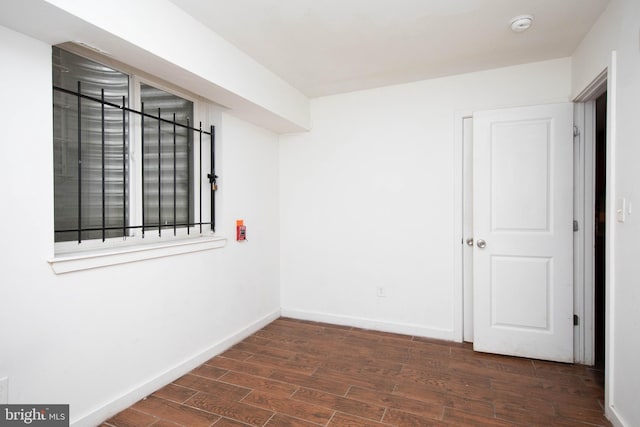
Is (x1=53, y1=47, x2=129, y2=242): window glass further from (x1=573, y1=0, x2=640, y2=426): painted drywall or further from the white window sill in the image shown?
(x1=573, y1=0, x2=640, y2=426): painted drywall

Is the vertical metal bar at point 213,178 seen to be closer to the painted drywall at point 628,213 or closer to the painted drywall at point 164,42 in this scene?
the painted drywall at point 164,42

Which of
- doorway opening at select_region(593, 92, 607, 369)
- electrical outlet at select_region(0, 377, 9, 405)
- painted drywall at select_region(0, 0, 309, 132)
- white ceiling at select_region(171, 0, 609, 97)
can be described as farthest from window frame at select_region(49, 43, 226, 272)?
doorway opening at select_region(593, 92, 607, 369)

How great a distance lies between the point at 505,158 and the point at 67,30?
10.3 ft

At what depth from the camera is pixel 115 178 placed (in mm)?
2248

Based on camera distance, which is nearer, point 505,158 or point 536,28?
point 536,28

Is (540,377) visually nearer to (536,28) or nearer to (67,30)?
(536,28)

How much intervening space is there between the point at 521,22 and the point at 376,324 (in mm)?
2858

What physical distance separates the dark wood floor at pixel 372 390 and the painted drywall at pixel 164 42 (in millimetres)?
2175

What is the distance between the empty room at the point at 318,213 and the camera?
1715 millimetres

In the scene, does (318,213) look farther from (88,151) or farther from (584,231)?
(584,231)

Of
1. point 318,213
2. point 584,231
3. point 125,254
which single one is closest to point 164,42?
point 125,254

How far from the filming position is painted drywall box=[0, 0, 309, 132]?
1.51 meters

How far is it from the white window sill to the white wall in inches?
51.6

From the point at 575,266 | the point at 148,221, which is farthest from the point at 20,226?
the point at 575,266
